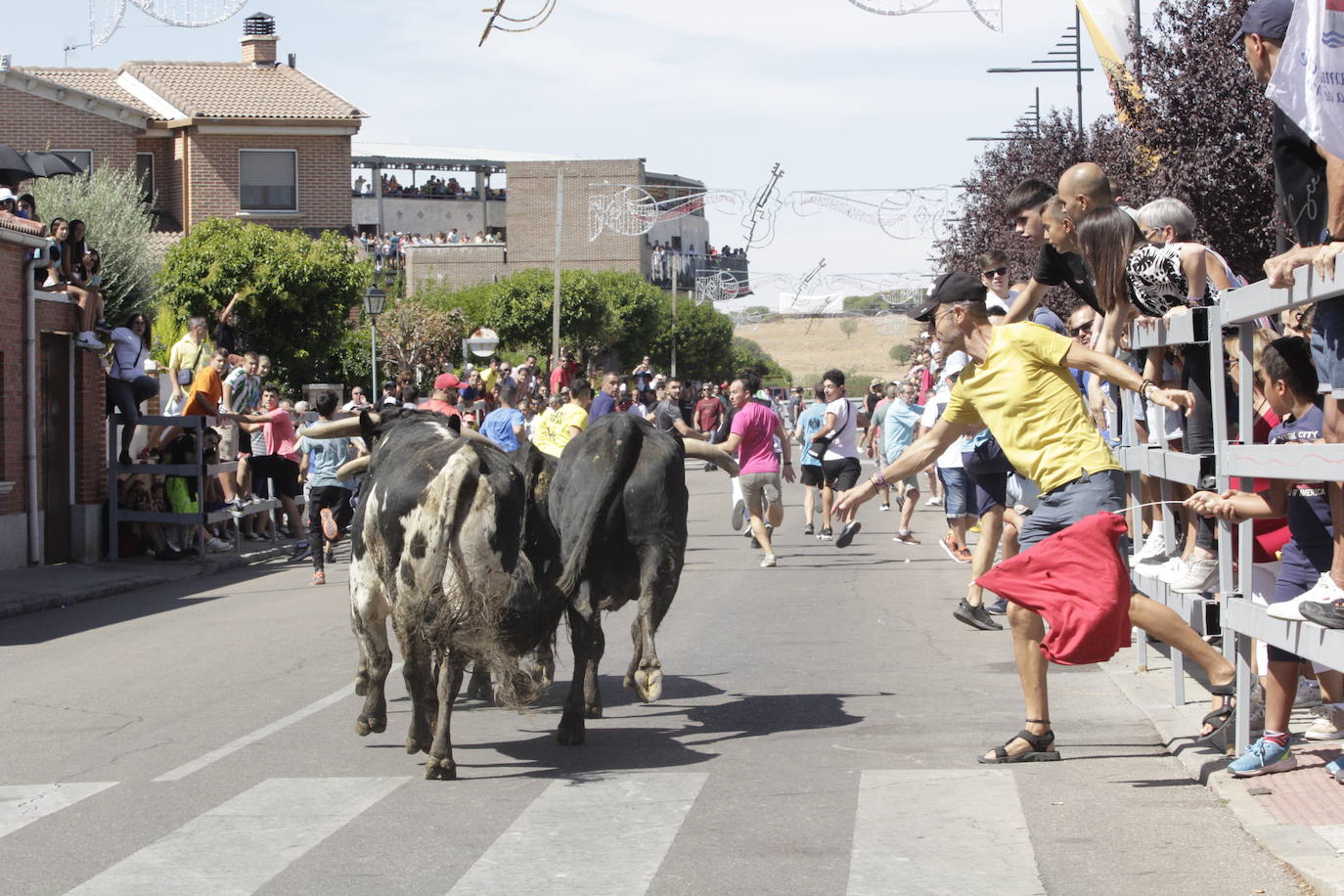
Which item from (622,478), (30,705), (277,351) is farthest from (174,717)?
(277,351)

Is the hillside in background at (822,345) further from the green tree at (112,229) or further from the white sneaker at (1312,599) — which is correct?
the white sneaker at (1312,599)

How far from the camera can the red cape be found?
263 inches

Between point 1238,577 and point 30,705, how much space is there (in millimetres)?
6770

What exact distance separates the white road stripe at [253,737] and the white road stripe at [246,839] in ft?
1.81

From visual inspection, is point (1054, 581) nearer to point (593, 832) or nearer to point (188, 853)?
point (593, 832)

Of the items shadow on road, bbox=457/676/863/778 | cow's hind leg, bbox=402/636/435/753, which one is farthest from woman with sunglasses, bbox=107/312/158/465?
cow's hind leg, bbox=402/636/435/753

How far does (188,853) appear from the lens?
5.89 m

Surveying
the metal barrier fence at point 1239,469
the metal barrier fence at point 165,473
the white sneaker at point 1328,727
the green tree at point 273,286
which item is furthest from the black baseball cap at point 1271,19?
the green tree at point 273,286

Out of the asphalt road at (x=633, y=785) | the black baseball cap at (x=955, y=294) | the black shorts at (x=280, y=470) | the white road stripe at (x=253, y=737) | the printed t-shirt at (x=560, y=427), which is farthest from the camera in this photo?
the black shorts at (x=280, y=470)

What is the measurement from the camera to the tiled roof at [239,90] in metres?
47.9

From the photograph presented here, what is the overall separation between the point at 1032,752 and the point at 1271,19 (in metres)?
3.29

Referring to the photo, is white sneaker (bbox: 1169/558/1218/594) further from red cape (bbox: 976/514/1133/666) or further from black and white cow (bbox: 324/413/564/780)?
black and white cow (bbox: 324/413/564/780)

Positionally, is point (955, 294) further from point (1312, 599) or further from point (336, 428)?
point (336, 428)

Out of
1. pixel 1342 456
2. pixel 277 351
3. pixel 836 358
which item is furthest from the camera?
pixel 836 358
